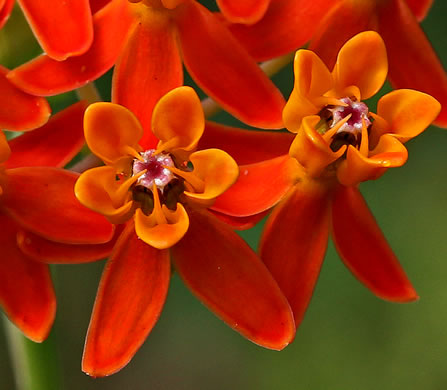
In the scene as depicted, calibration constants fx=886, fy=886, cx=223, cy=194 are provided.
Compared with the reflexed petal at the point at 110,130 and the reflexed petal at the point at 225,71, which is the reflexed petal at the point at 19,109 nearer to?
the reflexed petal at the point at 110,130

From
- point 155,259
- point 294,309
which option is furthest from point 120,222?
point 294,309

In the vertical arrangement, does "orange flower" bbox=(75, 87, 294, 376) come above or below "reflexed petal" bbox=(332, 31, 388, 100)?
below

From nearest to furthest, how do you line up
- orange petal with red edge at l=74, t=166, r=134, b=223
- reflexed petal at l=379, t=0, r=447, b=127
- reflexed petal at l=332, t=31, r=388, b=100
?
orange petal with red edge at l=74, t=166, r=134, b=223, reflexed petal at l=332, t=31, r=388, b=100, reflexed petal at l=379, t=0, r=447, b=127

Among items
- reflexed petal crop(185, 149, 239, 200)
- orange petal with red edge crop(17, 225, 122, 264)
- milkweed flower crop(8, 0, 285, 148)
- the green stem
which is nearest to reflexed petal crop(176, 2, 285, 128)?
milkweed flower crop(8, 0, 285, 148)

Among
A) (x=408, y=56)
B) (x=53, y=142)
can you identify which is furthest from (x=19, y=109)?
(x=408, y=56)

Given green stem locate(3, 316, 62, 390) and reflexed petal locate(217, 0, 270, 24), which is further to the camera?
green stem locate(3, 316, 62, 390)

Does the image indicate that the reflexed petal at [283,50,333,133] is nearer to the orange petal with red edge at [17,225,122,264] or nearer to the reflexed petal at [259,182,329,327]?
the reflexed petal at [259,182,329,327]
